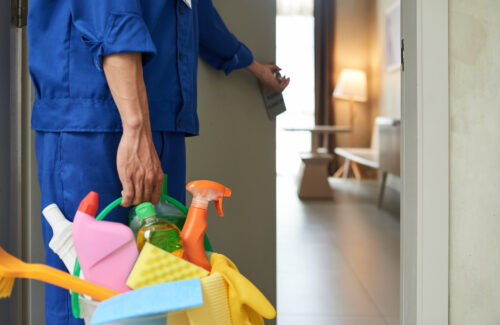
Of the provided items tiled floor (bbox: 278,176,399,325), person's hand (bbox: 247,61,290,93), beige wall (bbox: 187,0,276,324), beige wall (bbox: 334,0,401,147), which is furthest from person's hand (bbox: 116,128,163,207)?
beige wall (bbox: 334,0,401,147)

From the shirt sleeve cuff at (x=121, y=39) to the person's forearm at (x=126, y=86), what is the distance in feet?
0.06

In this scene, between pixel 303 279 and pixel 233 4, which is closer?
pixel 233 4

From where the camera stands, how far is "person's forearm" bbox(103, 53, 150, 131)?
2.68ft

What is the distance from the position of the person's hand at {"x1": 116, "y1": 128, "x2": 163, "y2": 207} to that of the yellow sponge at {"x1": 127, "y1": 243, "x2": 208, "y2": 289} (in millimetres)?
193

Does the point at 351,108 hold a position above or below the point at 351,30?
below

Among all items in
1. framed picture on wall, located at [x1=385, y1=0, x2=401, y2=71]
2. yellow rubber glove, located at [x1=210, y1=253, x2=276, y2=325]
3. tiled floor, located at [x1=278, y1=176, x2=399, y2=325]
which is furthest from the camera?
framed picture on wall, located at [x1=385, y1=0, x2=401, y2=71]

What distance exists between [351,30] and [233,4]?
697cm

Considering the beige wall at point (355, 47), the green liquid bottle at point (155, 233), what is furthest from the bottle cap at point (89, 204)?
the beige wall at point (355, 47)
